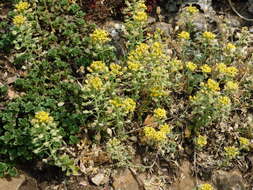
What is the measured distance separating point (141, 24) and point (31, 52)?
1.52m

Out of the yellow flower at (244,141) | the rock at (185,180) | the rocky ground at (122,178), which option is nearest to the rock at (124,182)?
the rocky ground at (122,178)

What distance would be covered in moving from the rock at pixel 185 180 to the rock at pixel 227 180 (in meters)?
0.29

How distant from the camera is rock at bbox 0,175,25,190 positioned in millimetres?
4449

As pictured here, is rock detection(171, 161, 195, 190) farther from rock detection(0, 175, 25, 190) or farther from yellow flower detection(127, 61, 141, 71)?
rock detection(0, 175, 25, 190)

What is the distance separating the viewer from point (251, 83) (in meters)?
5.49

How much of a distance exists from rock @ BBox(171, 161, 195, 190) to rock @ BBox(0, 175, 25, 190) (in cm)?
182

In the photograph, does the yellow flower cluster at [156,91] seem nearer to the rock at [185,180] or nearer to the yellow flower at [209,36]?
the rock at [185,180]

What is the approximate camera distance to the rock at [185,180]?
16.1 feet

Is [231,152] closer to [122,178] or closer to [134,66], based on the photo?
[122,178]

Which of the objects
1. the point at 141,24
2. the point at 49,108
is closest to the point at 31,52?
the point at 49,108

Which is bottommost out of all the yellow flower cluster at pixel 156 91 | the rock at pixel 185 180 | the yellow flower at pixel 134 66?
the rock at pixel 185 180

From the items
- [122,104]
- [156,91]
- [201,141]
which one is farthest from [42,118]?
[201,141]

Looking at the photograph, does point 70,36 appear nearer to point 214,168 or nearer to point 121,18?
point 121,18

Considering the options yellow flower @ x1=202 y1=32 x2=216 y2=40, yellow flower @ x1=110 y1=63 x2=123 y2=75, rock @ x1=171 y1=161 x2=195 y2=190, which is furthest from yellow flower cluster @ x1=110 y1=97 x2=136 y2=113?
yellow flower @ x1=202 y1=32 x2=216 y2=40
